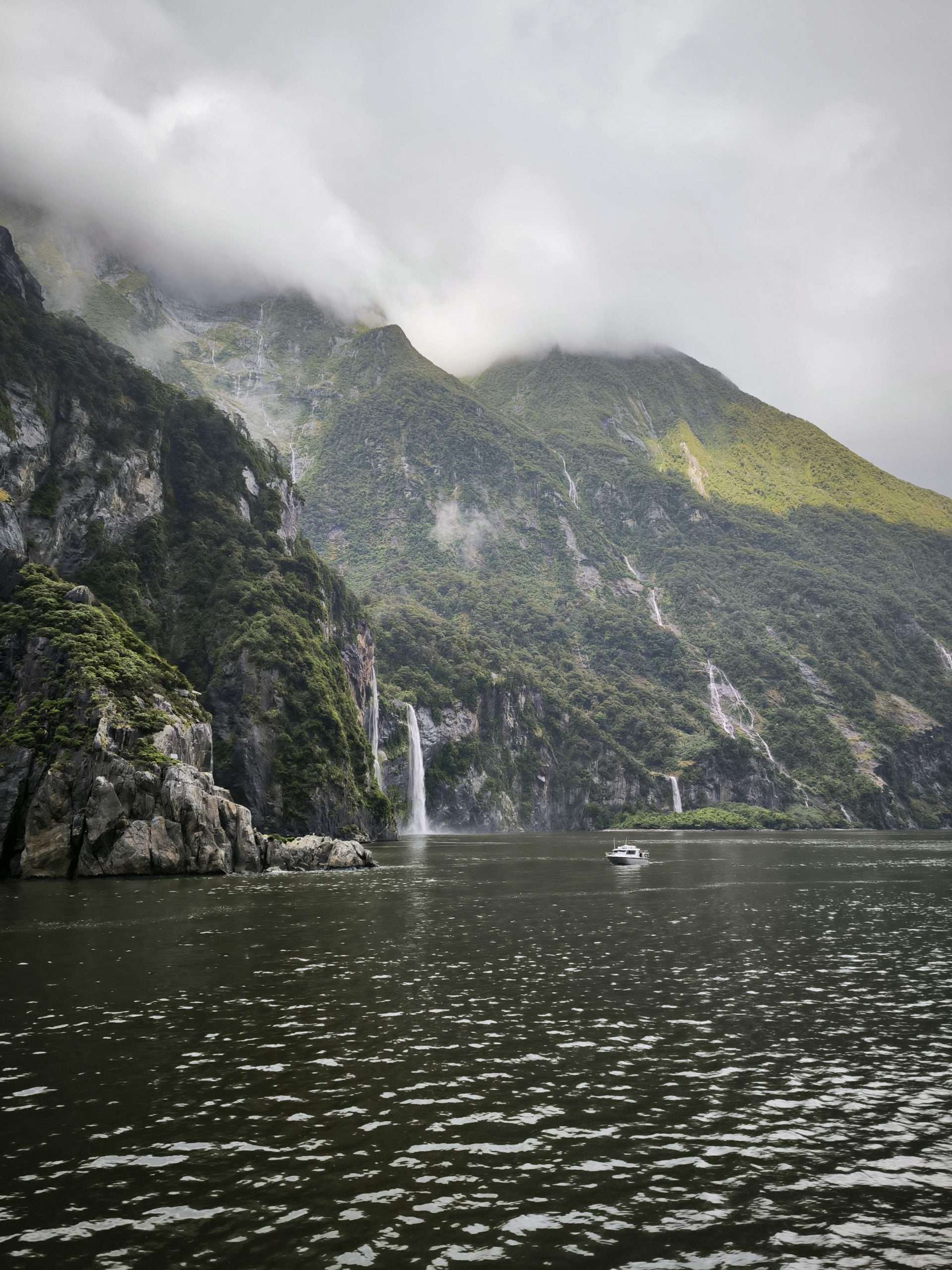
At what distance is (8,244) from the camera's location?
133625mm

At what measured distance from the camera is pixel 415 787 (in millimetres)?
190875

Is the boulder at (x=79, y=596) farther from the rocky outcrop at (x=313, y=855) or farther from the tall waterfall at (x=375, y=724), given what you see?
the tall waterfall at (x=375, y=724)

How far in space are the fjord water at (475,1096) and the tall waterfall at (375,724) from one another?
128305 millimetres

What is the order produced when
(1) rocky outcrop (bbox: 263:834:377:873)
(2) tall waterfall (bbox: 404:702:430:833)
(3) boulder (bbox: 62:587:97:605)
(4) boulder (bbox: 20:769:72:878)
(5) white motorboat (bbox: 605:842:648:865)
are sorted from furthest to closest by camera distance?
(2) tall waterfall (bbox: 404:702:430:833)
(5) white motorboat (bbox: 605:842:648:865)
(3) boulder (bbox: 62:587:97:605)
(1) rocky outcrop (bbox: 263:834:377:873)
(4) boulder (bbox: 20:769:72:878)

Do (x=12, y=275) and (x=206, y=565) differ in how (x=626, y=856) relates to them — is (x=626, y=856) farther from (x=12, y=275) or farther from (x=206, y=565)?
(x=12, y=275)

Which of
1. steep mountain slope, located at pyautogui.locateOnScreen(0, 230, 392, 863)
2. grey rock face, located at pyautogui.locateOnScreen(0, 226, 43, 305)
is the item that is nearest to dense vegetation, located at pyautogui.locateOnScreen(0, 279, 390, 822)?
steep mountain slope, located at pyautogui.locateOnScreen(0, 230, 392, 863)

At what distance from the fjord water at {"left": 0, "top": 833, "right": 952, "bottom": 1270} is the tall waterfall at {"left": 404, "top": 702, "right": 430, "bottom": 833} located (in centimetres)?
14668

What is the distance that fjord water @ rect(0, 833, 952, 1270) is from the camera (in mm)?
12719

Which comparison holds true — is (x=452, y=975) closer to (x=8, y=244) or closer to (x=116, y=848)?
(x=116, y=848)

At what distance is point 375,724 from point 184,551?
5672 cm

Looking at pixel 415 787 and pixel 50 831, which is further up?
pixel 415 787

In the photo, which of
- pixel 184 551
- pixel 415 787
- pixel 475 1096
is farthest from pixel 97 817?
pixel 415 787

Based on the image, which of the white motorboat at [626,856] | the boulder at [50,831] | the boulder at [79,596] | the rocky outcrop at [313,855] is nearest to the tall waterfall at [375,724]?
the white motorboat at [626,856]

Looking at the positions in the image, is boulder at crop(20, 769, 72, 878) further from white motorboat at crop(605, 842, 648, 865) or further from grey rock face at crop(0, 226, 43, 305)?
grey rock face at crop(0, 226, 43, 305)
